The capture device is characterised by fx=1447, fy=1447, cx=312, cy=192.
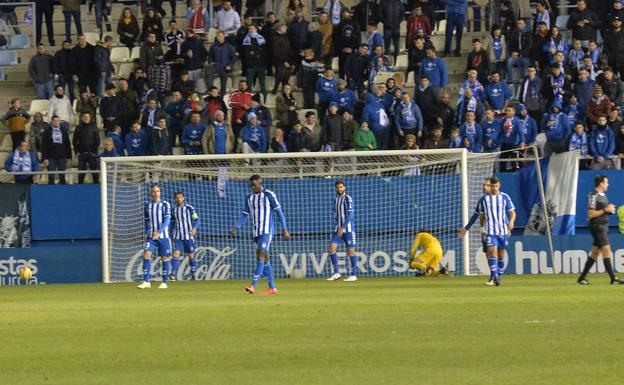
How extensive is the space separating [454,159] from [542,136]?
2.74 metres

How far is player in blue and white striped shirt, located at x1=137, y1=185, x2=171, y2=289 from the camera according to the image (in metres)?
28.5

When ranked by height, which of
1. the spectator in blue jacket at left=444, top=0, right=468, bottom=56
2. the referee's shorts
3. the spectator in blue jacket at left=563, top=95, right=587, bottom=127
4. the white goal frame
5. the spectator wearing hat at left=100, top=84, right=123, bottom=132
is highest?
the spectator in blue jacket at left=444, top=0, right=468, bottom=56

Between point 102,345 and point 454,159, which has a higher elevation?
point 454,159

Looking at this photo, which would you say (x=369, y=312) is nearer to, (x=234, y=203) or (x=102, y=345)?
(x=102, y=345)

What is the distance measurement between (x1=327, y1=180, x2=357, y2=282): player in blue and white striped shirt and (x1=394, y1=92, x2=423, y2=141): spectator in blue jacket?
2.86 m

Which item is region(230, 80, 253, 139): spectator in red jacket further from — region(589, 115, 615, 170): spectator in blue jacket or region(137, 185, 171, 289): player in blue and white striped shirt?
region(589, 115, 615, 170): spectator in blue jacket

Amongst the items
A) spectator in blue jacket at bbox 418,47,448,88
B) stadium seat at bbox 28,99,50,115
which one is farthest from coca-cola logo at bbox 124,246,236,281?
spectator in blue jacket at bbox 418,47,448,88

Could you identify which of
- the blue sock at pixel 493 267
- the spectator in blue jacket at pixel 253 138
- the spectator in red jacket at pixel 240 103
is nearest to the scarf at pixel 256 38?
the spectator in red jacket at pixel 240 103

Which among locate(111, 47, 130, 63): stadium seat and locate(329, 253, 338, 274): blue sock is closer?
locate(329, 253, 338, 274): blue sock

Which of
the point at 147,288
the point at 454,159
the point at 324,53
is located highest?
the point at 324,53

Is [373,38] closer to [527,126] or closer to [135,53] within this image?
[527,126]

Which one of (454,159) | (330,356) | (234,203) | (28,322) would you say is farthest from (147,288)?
(330,356)

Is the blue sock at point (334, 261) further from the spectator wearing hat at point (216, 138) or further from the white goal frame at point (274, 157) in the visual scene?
the spectator wearing hat at point (216, 138)

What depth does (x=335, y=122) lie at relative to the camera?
33125 millimetres
